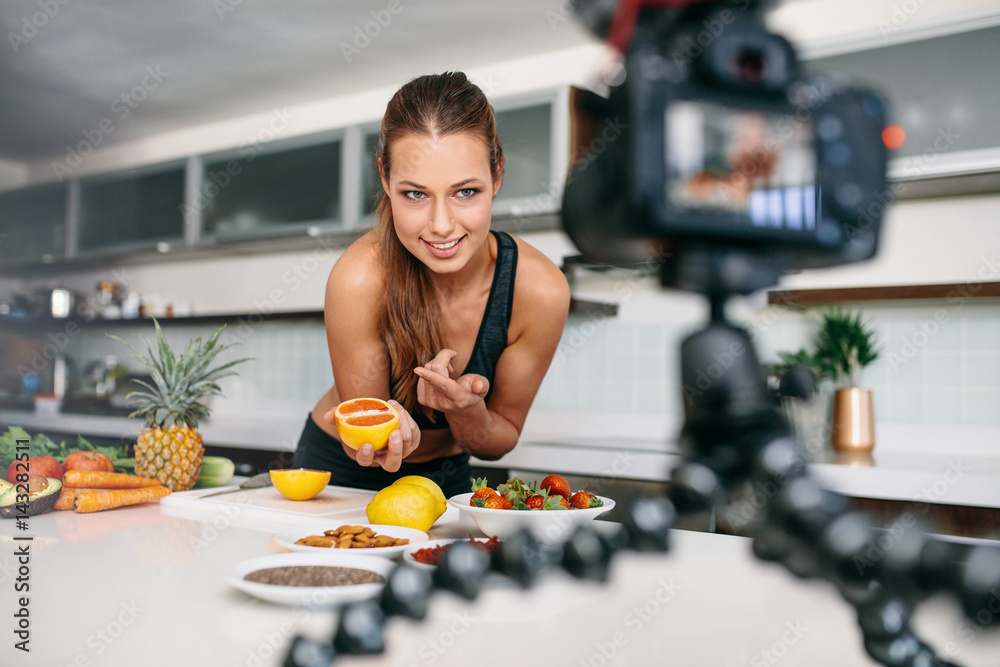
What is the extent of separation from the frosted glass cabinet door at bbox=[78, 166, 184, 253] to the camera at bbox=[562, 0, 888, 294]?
3801 millimetres

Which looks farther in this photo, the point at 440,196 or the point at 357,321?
the point at 357,321

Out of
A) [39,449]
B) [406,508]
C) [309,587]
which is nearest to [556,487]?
[406,508]

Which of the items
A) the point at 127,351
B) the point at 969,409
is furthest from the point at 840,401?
the point at 127,351

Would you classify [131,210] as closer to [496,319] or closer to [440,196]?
[496,319]

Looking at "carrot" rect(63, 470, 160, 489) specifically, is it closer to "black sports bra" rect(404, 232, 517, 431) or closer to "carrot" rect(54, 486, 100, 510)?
"carrot" rect(54, 486, 100, 510)

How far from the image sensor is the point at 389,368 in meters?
1.39

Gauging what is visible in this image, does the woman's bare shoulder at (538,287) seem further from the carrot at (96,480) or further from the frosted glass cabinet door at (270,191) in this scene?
the frosted glass cabinet door at (270,191)

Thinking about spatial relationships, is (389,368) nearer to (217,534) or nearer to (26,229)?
(217,534)

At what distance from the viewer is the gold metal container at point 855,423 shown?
223 cm

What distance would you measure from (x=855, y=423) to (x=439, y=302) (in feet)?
5.16

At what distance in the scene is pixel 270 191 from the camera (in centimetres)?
340

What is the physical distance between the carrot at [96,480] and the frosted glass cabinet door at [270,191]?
2.08 meters

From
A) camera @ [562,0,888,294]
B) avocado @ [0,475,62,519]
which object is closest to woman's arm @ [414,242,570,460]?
avocado @ [0,475,62,519]

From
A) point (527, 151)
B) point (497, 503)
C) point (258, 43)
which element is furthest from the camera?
point (258, 43)
